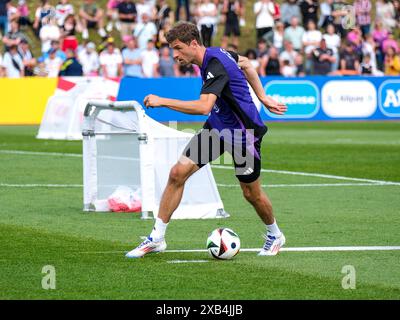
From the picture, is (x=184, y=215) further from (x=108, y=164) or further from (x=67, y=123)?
(x=67, y=123)

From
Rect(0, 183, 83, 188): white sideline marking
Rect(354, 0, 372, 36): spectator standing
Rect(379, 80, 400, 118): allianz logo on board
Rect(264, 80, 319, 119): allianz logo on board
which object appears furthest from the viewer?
Rect(354, 0, 372, 36): spectator standing

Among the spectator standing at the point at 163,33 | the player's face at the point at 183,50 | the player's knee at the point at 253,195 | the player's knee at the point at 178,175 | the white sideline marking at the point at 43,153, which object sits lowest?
the white sideline marking at the point at 43,153

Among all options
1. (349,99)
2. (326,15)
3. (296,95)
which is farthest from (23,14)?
(349,99)

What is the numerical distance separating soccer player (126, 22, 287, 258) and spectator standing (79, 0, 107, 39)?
2653cm

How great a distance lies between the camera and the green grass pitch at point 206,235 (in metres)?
8.72

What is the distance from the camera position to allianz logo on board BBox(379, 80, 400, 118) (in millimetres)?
32281

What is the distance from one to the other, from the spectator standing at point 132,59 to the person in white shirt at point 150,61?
15 cm

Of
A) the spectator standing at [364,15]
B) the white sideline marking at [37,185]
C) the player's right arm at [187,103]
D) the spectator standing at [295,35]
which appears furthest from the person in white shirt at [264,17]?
the player's right arm at [187,103]

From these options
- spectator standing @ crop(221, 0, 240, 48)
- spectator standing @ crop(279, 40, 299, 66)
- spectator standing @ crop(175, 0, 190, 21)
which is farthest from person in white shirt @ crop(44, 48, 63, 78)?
spectator standing @ crop(279, 40, 299, 66)

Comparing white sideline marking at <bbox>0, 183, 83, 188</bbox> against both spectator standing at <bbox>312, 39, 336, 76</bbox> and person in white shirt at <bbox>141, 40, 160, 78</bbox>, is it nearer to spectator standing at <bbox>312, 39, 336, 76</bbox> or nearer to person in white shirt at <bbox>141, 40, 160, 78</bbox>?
person in white shirt at <bbox>141, 40, 160, 78</bbox>

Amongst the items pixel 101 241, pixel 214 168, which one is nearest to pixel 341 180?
pixel 214 168

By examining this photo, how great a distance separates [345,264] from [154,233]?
1.83 meters

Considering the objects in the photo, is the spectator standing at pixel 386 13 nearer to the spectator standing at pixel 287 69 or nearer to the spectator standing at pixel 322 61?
the spectator standing at pixel 322 61

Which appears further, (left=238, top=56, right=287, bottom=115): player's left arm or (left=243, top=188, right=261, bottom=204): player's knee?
(left=238, top=56, right=287, bottom=115): player's left arm
